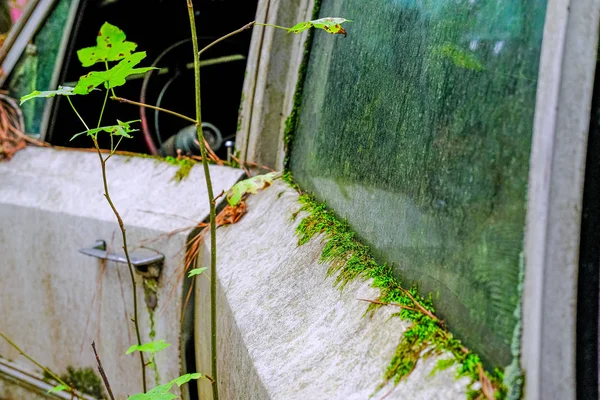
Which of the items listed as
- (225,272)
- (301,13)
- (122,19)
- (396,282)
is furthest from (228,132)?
(396,282)

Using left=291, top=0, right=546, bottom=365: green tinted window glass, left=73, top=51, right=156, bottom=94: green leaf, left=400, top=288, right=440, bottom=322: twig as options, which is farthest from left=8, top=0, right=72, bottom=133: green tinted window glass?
left=400, top=288, right=440, bottom=322: twig

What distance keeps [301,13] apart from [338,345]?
47.5 inches

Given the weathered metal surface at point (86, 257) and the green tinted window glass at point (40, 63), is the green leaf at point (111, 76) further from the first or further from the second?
the green tinted window glass at point (40, 63)

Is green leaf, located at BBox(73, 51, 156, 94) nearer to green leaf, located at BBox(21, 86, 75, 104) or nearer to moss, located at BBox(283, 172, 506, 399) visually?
green leaf, located at BBox(21, 86, 75, 104)

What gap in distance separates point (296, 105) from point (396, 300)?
979mm

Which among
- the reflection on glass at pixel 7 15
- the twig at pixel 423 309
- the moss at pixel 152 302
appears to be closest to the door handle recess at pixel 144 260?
the moss at pixel 152 302

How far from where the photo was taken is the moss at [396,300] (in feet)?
2.21

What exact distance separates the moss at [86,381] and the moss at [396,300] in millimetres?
1162

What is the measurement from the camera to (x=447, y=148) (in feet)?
2.55

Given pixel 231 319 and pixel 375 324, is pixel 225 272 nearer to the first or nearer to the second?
pixel 231 319

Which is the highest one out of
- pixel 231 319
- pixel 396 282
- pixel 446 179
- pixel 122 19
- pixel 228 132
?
pixel 122 19

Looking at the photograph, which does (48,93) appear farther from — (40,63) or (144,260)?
(40,63)

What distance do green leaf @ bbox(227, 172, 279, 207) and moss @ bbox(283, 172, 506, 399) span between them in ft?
1.22

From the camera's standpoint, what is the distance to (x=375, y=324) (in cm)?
82
